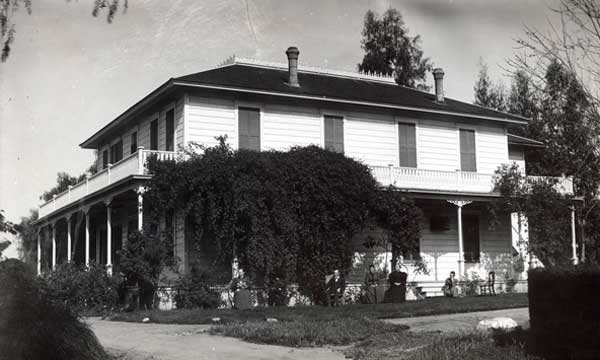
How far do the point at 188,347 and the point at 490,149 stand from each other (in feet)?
73.7

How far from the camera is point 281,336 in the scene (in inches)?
485

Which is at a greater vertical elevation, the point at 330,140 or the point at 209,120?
the point at 209,120

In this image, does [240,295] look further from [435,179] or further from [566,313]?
[566,313]

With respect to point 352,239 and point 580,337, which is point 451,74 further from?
point 580,337

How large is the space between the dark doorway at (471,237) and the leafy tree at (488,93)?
2299 cm

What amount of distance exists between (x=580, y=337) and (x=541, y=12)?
522 centimetres

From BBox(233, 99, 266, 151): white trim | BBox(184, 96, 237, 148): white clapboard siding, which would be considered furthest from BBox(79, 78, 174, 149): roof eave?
BBox(233, 99, 266, 151): white trim

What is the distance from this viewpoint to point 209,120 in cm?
2570

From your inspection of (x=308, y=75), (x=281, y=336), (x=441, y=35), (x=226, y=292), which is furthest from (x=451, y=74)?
(x=281, y=336)

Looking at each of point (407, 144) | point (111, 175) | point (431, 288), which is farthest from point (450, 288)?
point (111, 175)

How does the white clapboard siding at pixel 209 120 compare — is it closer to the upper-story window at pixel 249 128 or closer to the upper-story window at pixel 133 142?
the upper-story window at pixel 249 128

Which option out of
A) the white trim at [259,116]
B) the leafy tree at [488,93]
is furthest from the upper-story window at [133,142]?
the leafy tree at [488,93]

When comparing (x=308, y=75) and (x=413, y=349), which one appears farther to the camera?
(x=308, y=75)

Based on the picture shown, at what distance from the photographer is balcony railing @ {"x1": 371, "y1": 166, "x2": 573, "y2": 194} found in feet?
90.1
